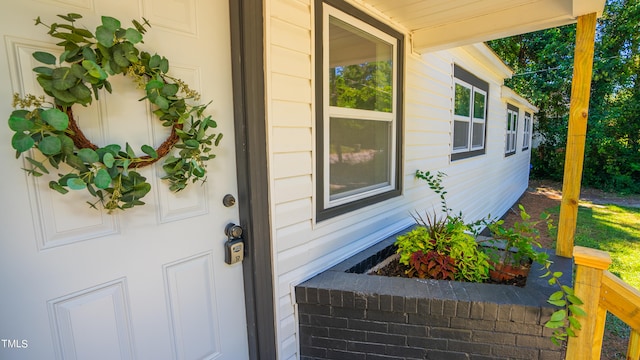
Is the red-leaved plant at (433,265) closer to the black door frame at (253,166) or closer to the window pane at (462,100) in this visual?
the black door frame at (253,166)

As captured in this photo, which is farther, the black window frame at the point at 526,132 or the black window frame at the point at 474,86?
the black window frame at the point at 526,132

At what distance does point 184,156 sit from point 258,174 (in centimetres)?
38

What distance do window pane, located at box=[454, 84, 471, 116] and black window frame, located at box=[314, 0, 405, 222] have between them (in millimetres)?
1928

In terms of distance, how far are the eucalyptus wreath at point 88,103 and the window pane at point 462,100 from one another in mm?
4016

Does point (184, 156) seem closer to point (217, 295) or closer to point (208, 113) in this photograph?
point (208, 113)

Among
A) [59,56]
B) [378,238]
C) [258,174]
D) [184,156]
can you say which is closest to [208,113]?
[184,156]

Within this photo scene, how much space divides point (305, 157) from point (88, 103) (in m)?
1.10

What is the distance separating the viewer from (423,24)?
274 cm

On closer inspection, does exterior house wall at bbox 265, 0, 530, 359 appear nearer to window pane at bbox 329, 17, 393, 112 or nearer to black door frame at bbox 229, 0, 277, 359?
black door frame at bbox 229, 0, 277, 359

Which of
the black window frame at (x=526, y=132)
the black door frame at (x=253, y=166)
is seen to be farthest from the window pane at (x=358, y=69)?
the black window frame at (x=526, y=132)

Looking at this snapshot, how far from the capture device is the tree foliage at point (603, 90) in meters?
10.7

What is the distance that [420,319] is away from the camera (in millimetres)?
1746

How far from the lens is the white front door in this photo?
986 mm

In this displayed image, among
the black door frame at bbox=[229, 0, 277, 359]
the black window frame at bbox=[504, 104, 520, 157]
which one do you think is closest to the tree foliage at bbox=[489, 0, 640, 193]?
the black window frame at bbox=[504, 104, 520, 157]
